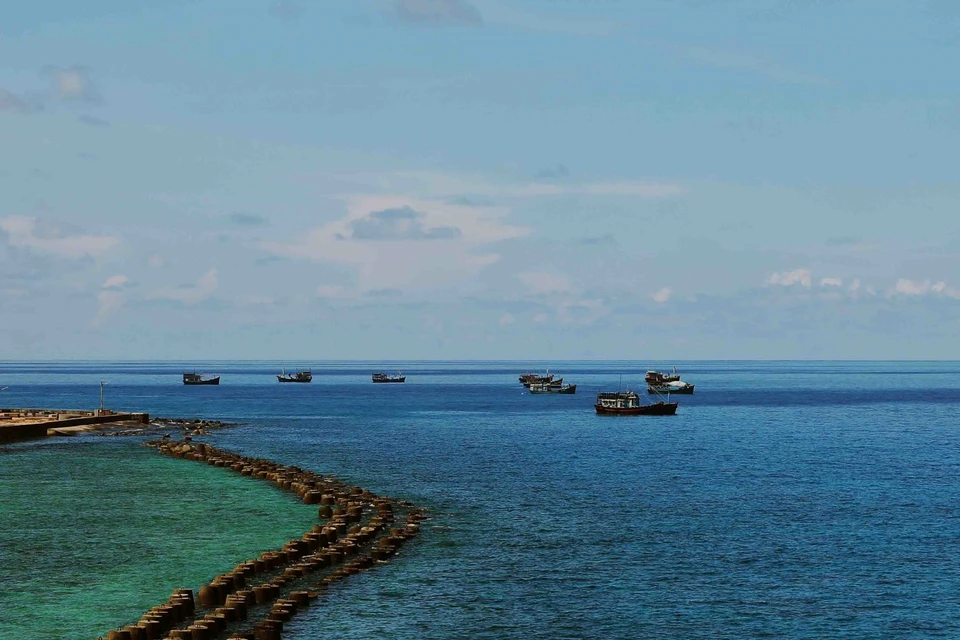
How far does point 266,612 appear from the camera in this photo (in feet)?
157

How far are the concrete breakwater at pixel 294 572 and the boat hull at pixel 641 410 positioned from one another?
110 metres

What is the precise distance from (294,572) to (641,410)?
146 m

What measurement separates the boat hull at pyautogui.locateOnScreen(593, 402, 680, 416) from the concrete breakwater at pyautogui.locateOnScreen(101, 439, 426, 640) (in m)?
110

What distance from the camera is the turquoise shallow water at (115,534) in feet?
161

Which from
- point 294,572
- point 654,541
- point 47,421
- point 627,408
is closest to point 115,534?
point 294,572

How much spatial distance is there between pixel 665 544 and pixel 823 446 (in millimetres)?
77496

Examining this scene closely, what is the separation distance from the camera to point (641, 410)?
7731 inches

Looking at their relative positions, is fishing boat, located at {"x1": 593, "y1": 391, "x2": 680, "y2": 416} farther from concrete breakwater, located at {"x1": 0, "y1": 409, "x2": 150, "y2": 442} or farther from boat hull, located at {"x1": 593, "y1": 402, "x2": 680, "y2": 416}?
concrete breakwater, located at {"x1": 0, "y1": 409, "x2": 150, "y2": 442}

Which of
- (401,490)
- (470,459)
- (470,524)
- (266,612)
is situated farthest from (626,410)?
(266,612)

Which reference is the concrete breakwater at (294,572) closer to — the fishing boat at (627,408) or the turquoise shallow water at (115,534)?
the turquoise shallow water at (115,534)

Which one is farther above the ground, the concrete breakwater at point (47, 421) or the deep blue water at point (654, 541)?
the concrete breakwater at point (47, 421)

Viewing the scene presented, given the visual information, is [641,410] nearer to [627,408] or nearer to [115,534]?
[627,408]

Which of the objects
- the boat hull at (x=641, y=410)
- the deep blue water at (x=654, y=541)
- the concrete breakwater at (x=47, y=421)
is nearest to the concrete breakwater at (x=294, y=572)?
the deep blue water at (x=654, y=541)

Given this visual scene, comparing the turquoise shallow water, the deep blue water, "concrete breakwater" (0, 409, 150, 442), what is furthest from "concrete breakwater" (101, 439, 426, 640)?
"concrete breakwater" (0, 409, 150, 442)
